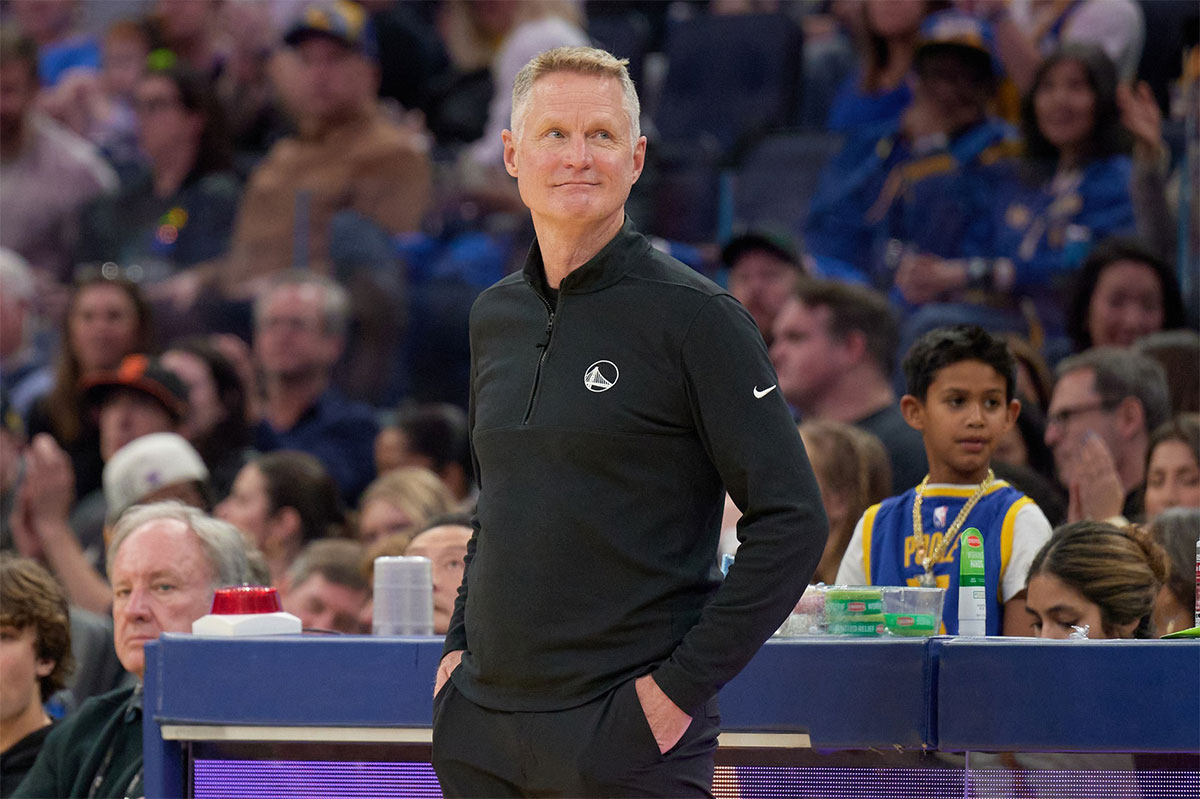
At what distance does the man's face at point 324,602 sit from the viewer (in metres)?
5.28

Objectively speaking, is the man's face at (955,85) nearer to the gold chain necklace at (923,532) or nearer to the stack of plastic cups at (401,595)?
the gold chain necklace at (923,532)

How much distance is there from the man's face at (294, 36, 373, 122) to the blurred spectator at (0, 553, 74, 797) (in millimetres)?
4601

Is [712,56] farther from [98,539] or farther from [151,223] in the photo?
[98,539]

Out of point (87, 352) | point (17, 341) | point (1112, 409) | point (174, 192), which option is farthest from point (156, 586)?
point (174, 192)

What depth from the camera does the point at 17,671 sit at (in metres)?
4.52

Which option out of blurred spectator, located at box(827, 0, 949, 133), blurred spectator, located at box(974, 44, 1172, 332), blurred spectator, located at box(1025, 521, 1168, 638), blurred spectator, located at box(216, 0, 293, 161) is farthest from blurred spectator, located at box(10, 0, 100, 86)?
blurred spectator, located at box(1025, 521, 1168, 638)

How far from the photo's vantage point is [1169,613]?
4203mm

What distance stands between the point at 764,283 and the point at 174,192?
3682mm

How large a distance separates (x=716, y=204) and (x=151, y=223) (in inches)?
121

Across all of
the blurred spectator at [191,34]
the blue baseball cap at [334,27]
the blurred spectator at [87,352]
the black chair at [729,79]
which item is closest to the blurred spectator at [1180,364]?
the black chair at [729,79]

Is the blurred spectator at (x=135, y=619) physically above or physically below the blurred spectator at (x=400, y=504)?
below

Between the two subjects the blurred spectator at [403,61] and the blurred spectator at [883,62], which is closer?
the blurred spectator at [883,62]

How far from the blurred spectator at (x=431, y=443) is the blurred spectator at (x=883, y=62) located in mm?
2500

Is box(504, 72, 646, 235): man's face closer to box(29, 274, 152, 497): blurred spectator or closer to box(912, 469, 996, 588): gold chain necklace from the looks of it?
box(912, 469, 996, 588): gold chain necklace
